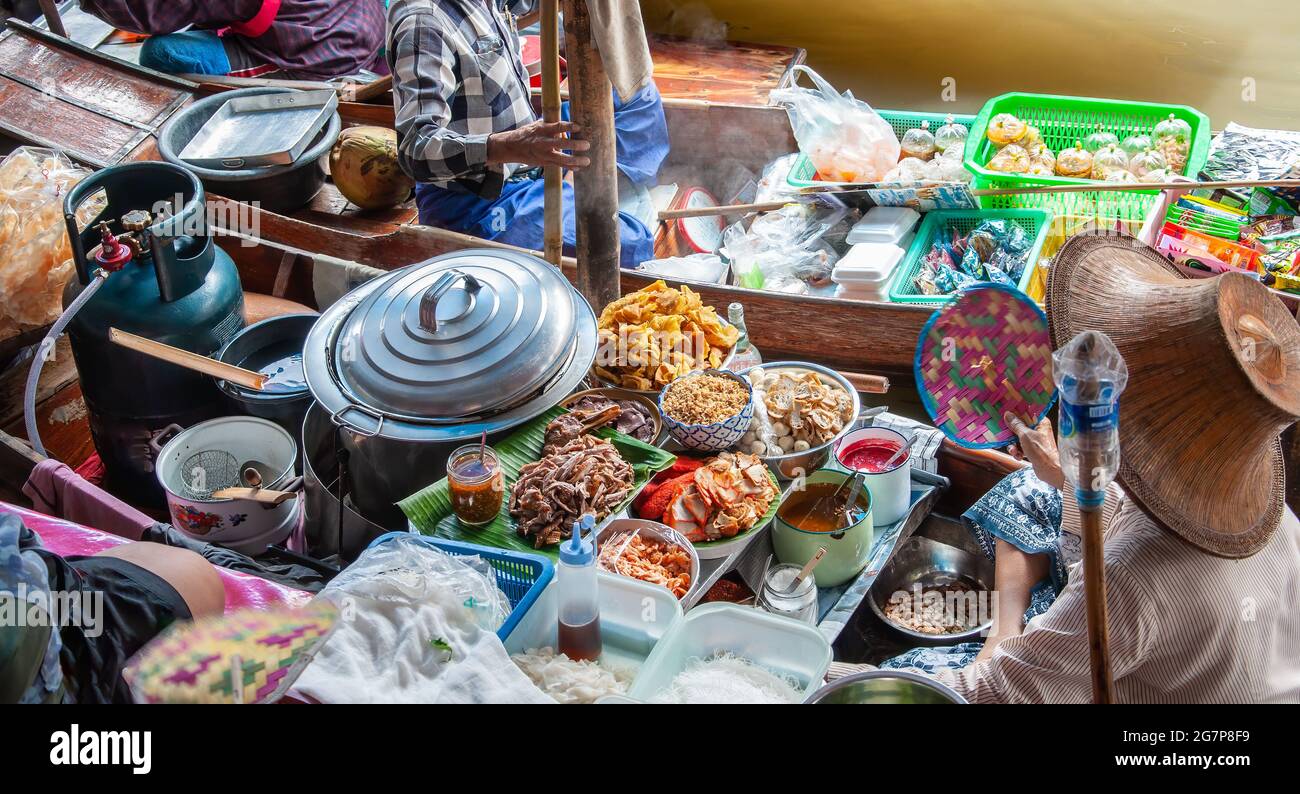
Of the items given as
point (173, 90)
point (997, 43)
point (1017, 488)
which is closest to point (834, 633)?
point (1017, 488)

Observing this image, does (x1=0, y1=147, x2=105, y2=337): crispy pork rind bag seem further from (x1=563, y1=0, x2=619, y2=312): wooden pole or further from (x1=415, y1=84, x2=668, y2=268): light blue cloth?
(x1=563, y1=0, x2=619, y2=312): wooden pole

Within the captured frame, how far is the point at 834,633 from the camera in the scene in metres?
2.73

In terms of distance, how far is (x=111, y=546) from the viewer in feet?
8.40

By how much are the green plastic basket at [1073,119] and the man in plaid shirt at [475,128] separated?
6.06 ft

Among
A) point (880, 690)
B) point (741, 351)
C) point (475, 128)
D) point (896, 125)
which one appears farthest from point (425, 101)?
point (880, 690)

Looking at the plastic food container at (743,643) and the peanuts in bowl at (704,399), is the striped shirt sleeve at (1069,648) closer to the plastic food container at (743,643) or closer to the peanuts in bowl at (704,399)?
the plastic food container at (743,643)

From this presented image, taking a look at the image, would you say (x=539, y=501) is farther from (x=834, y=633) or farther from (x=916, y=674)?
(x=916, y=674)

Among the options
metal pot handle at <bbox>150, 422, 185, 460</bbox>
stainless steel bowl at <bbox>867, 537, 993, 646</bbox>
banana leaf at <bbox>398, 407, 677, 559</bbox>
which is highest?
banana leaf at <bbox>398, 407, 677, 559</bbox>

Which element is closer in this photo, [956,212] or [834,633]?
[834,633]

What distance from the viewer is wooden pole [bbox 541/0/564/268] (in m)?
2.95

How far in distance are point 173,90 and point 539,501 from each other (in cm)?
410

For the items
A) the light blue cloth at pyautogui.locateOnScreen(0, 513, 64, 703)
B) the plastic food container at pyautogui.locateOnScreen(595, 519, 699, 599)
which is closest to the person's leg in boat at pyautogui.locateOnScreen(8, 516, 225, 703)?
the light blue cloth at pyautogui.locateOnScreen(0, 513, 64, 703)

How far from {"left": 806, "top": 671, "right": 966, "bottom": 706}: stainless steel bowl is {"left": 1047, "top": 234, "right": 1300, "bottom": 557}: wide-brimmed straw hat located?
0.56 m

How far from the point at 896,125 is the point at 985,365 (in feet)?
10.9
